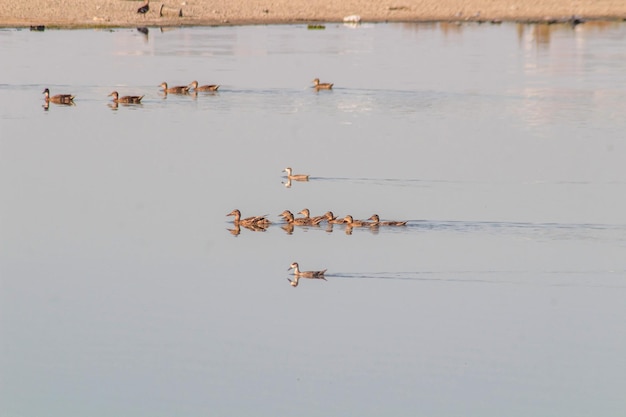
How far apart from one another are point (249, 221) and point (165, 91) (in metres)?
13.5

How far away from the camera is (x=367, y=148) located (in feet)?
73.9

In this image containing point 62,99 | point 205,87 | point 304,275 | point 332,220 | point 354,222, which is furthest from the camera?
point 205,87

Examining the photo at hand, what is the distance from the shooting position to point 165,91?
3014 cm

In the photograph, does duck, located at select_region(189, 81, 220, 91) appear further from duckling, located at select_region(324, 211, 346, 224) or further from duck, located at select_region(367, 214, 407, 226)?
duck, located at select_region(367, 214, 407, 226)

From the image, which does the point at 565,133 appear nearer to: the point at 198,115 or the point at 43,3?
the point at 198,115

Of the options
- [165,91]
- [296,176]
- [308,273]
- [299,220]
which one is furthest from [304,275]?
[165,91]

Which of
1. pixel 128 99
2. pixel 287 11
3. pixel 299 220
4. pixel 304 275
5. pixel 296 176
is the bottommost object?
pixel 304 275

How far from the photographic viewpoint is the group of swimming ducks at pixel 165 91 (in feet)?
92.1

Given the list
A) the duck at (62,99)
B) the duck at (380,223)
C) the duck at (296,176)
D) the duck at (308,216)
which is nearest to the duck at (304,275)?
the duck at (380,223)

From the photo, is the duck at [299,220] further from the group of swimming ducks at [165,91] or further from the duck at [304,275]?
the group of swimming ducks at [165,91]

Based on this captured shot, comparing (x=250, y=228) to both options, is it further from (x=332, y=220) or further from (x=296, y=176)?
(x=296, y=176)

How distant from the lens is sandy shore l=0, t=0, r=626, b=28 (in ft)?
155

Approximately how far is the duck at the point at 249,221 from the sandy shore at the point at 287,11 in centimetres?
3035

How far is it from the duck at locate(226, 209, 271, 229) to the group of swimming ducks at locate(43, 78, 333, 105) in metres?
11.0
